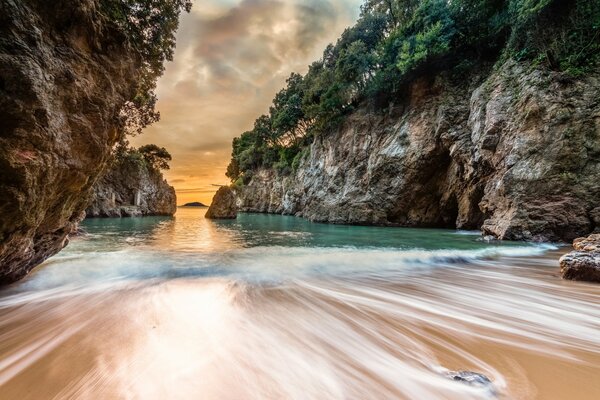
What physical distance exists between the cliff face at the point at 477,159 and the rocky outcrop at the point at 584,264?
17.4 feet

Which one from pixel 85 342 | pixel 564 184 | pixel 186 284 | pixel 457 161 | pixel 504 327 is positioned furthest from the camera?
pixel 457 161

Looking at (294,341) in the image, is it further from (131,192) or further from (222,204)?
(131,192)

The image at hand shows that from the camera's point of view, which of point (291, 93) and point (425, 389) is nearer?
point (425, 389)

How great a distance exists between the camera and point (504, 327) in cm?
250

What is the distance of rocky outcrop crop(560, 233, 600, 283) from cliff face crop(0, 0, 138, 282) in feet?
23.6

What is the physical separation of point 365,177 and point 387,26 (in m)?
14.2

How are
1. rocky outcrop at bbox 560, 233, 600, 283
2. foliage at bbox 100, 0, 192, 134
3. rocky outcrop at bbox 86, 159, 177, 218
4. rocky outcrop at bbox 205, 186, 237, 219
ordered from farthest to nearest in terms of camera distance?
rocky outcrop at bbox 86, 159, 177, 218
rocky outcrop at bbox 205, 186, 237, 219
foliage at bbox 100, 0, 192, 134
rocky outcrop at bbox 560, 233, 600, 283

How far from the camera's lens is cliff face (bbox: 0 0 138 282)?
2.24 meters

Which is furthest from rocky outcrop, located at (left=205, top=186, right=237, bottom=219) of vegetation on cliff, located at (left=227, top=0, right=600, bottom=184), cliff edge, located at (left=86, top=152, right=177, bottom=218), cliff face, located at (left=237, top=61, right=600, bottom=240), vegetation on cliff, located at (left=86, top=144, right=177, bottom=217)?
vegetation on cliff, located at (left=227, top=0, right=600, bottom=184)

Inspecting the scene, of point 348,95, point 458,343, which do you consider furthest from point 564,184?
point 348,95

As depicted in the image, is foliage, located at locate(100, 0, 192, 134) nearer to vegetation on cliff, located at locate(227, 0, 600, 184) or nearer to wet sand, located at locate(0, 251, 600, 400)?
wet sand, located at locate(0, 251, 600, 400)

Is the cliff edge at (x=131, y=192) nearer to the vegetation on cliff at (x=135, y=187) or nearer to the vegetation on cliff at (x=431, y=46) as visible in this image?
the vegetation on cliff at (x=135, y=187)

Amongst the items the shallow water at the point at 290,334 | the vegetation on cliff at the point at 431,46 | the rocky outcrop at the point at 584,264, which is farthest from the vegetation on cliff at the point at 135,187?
the rocky outcrop at the point at 584,264

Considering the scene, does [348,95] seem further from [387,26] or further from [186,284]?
[186,284]
